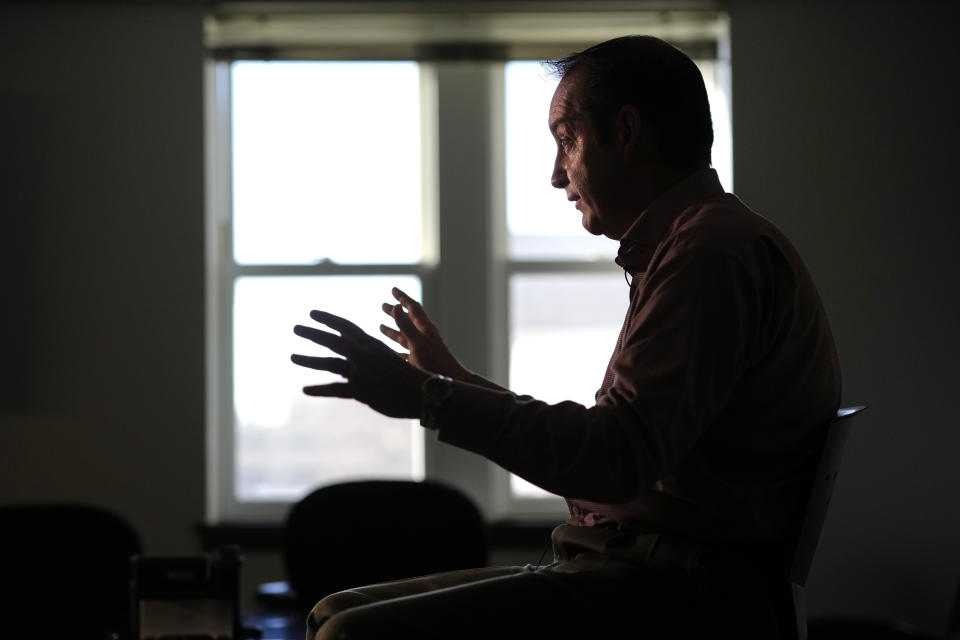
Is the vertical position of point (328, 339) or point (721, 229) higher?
point (721, 229)

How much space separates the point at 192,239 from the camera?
3.63 m

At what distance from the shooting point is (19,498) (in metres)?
3.58

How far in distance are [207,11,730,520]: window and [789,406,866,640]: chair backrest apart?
255 centimetres

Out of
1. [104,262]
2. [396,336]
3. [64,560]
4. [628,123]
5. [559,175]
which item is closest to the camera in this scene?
[628,123]

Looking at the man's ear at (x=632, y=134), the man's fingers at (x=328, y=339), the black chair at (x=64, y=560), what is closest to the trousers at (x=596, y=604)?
the man's fingers at (x=328, y=339)

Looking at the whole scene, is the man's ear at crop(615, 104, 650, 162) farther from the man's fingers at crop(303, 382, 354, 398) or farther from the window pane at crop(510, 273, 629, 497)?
the window pane at crop(510, 273, 629, 497)

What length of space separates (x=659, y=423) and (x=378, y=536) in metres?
2.17

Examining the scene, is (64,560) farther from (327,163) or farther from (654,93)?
(654,93)

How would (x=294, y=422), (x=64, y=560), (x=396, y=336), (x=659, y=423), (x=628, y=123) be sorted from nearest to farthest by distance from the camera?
1. (x=659, y=423)
2. (x=628, y=123)
3. (x=396, y=336)
4. (x=64, y=560)
5. (x=294, y=422)

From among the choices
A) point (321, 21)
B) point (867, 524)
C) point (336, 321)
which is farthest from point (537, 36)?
point (336, 321)

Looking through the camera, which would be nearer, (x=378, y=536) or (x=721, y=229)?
(x=721, y=229)

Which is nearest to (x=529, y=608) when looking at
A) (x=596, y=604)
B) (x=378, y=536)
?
(x=596, y=604)

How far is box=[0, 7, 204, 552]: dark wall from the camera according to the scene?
3596 mm

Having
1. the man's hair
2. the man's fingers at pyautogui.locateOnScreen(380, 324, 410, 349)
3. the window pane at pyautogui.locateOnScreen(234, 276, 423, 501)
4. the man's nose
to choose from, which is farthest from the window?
the man's hair
